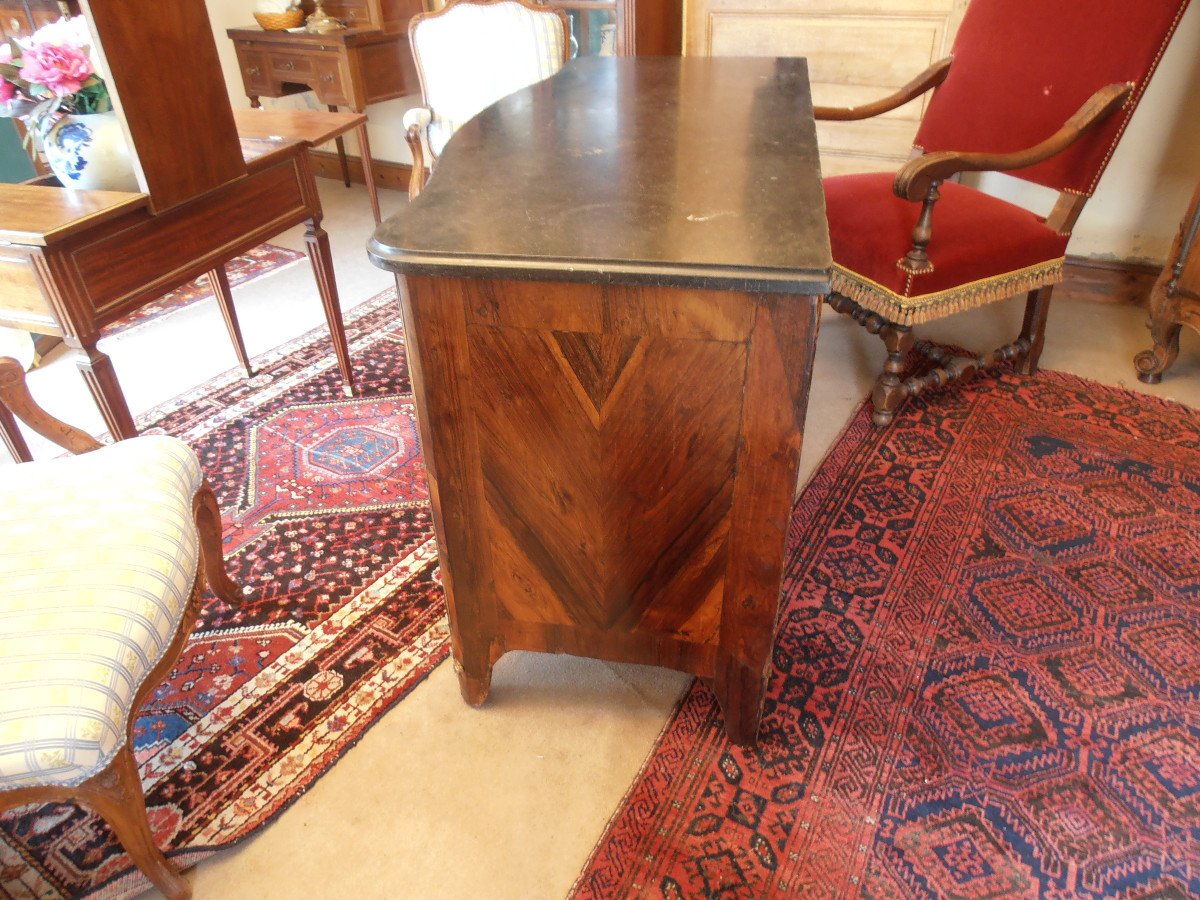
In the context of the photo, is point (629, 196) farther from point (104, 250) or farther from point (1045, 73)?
point (1045, 73)

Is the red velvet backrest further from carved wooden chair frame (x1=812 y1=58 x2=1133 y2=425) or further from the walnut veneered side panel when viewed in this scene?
the walnut veneered side panel

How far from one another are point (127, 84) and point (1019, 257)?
7.03 ft

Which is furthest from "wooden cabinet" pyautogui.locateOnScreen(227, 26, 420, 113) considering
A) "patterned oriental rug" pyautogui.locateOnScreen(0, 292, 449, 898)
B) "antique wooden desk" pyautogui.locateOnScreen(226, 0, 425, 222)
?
"patterned oriental rug" pyautogui.locateOnScreen(0, 292, 449, 898)

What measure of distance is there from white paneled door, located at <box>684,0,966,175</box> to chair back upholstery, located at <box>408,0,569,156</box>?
610 millimetres

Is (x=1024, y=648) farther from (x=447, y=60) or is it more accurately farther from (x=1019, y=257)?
(x=447, y=60)

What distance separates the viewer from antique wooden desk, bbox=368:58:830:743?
37.7 inches

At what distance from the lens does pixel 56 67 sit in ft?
4.90

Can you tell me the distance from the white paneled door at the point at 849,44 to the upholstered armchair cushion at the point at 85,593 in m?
2.56

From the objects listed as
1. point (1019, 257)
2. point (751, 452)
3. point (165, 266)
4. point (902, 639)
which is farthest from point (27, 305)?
point (1019, 257)

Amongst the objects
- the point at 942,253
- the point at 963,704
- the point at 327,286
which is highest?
the point at 942,253

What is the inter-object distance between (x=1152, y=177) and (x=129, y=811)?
334 centimetres

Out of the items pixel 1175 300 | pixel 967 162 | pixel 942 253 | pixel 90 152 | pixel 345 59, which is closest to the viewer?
pixel 90 152

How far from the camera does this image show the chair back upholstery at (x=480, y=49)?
9.78 feet

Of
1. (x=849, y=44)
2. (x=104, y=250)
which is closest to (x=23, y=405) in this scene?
(x=104, y=250)
